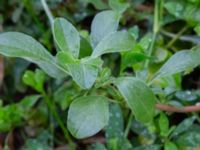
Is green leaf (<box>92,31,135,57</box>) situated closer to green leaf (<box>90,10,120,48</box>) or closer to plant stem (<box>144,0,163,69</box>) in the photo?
green leaf (<box>90,10,120,48</box>)

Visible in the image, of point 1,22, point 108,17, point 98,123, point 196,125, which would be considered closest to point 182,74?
point 196,125

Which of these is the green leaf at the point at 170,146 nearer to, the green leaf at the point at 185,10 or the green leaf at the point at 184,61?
the green leaf at the point at 184,61

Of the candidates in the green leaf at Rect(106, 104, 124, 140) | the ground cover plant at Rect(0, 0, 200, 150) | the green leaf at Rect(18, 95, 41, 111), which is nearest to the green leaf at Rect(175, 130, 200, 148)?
the ground cover plant at Rect(0, 0, 200, 150)

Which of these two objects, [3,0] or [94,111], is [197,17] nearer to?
[94,111]

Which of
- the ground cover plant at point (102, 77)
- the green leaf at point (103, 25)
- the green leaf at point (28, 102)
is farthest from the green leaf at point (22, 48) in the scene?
the green leaf at point (28, 102)

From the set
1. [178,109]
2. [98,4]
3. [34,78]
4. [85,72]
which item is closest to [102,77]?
[85,72]

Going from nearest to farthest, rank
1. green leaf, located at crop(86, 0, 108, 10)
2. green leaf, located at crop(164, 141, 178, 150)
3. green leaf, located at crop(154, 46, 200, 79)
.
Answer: green leaf, located at crop(154, 46, 200, 79) → green leaf, located at crop(164, 141, 178, 150) → green leaf, located at crop(86, 0, 108, 10)
